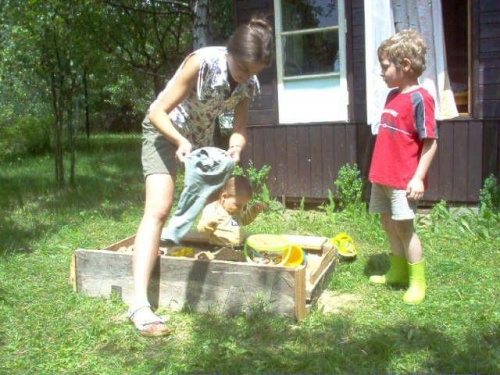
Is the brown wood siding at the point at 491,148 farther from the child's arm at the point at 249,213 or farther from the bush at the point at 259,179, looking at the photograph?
the child's arm at the point at 249,213

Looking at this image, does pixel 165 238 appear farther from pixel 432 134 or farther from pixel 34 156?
pixel 34 156

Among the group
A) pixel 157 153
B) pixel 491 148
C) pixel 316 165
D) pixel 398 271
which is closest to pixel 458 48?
pixel 491 148

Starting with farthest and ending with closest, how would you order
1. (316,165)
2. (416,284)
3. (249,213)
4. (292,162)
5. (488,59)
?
(292,162) → (316,165) → (488,59) → (249,213) → (416,284)

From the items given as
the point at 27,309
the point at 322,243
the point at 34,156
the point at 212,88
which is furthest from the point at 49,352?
the point at 34,156

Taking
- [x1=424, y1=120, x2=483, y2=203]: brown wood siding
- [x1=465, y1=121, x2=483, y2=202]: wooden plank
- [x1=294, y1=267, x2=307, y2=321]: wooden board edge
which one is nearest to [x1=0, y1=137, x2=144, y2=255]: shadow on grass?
[x1=294, y1=267, x2=307, y2=321]: wooden board edge

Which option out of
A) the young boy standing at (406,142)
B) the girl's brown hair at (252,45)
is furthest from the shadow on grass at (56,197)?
the young boy standing at (406,142)

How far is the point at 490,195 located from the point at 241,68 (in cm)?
320

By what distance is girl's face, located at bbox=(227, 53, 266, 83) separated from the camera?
2.82 m

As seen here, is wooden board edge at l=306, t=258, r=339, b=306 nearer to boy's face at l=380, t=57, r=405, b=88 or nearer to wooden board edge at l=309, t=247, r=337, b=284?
wooden board edge at l=309, t=247, r=337, b=284

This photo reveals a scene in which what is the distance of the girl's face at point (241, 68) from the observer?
111 inches

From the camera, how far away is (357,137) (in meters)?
5.80

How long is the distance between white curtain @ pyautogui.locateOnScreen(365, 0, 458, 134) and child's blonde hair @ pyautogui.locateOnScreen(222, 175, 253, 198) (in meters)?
1.99

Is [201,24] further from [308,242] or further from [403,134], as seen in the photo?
[403,134]

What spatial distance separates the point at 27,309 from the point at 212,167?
4.59ft
